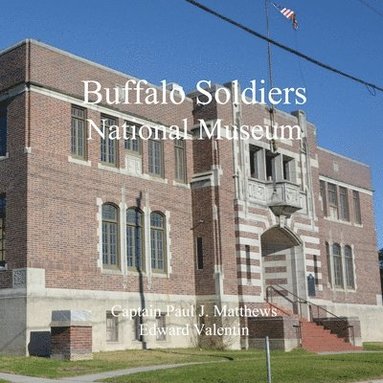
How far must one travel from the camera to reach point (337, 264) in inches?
1574

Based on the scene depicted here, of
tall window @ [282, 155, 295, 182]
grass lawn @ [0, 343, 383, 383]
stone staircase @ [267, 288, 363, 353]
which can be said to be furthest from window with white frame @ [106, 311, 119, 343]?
tall window @ [282, 155, 295, 182]

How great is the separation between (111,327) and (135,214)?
451 cm

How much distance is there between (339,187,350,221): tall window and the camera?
41.7 metres

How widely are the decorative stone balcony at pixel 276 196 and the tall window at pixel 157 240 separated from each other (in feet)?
14.3

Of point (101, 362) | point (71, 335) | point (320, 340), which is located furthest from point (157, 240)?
point (101, 362)

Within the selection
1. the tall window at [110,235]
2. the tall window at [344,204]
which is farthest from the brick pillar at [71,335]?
the tall window at [344,204]

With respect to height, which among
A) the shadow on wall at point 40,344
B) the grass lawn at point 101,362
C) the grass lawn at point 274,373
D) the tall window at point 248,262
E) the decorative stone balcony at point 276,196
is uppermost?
the decorative stone balcony at point 276,196

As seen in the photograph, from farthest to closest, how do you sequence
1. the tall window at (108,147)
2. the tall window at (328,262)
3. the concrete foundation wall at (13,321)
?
the tall window at (328,262) < the tall window at (108,147) < the concrete foundation wall at (13,321)

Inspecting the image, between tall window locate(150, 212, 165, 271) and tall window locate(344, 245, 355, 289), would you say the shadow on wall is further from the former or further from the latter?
tall window locate(344, 245, 355, 289)

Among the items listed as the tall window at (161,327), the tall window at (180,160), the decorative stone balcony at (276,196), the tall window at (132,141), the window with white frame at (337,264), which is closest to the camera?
the tall window at (161,327)

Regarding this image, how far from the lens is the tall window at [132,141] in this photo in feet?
93.6

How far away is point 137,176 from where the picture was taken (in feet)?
93.2

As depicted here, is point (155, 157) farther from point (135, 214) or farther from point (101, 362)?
point (101, 362)

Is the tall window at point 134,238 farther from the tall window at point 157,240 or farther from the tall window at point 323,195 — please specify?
the tall window at point 323,195
